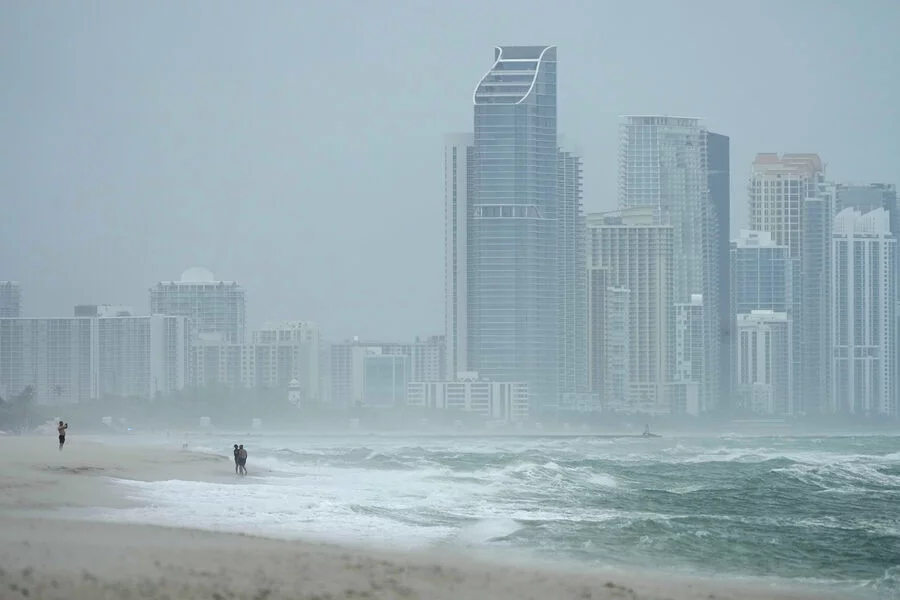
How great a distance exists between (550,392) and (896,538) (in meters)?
164

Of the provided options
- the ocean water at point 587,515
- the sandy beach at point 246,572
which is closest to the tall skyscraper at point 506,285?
the ocean water at point 587,515

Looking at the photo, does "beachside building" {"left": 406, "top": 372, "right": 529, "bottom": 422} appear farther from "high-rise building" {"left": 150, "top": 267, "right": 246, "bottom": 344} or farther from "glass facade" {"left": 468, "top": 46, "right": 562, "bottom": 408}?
"high-rise building" {"left": 150, "top": 267, "right": 246, "bottom": 344}

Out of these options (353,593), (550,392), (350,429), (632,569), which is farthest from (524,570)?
(550,392)

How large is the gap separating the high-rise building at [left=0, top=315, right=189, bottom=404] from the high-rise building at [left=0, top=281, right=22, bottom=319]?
5175 millimetres

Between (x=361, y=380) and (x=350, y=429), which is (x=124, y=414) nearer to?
(x=350, y=429)

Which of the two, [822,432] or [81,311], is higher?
[81,311]

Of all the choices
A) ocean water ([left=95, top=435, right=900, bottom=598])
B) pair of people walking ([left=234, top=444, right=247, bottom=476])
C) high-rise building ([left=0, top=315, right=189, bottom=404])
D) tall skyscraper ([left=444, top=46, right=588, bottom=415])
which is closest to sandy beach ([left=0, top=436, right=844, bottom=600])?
ocean water ([left=95, top=435, right=900, bottom=598])

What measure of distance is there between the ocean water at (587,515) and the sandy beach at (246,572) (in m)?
1.93

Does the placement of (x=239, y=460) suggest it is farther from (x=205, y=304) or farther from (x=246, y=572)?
(x=205, y=304)

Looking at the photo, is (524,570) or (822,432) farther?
(822,432)

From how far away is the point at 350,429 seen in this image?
178625 mm

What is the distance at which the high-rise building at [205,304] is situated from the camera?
188000mm

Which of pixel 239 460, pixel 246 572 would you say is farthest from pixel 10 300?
pixel 246 572

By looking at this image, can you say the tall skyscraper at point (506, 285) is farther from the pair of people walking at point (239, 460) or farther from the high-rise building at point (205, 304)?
the pair of people walking at point (239, 460)
